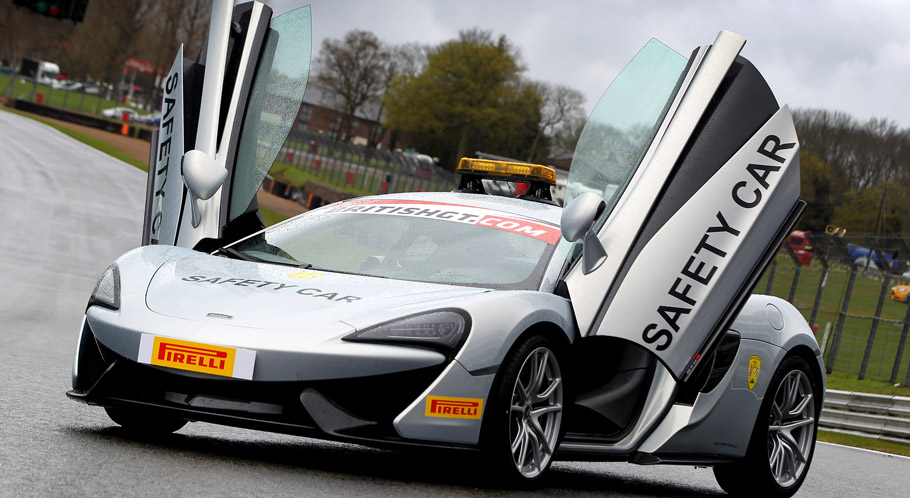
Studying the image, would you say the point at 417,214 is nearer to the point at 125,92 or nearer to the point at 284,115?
the point at 284,115

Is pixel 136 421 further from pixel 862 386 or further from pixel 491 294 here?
pixel 862 386

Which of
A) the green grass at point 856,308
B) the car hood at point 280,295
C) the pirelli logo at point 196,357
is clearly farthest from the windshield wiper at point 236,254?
the green grass at point 856,308

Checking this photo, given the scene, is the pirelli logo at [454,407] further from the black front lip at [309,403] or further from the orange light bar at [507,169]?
the orange light bar at [507,169]

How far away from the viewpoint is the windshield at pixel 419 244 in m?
5.27

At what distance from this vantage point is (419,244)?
5.60 metres

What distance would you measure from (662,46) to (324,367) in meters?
2.30

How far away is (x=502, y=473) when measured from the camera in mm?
4637

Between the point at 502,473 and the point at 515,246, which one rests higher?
the point at 515,246

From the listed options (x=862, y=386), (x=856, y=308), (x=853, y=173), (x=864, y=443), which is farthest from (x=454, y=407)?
(x=853, y=173)

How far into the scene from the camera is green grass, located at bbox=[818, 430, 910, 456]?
13727 millimetres

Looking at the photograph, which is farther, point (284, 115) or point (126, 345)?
point (284, 115)

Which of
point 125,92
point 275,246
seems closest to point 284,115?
point 275,246

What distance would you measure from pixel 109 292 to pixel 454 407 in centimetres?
152

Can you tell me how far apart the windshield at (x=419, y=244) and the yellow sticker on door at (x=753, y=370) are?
127 cm
